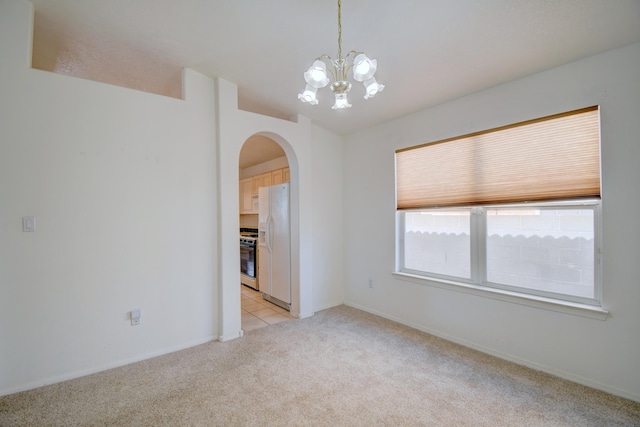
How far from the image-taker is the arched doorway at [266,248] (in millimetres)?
4129

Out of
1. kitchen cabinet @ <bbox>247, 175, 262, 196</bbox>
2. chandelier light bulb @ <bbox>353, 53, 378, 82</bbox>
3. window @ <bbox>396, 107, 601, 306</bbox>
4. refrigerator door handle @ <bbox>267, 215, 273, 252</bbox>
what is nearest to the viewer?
chandelier light bulb @ <bbox>353, 53, 378, 82</bbox>

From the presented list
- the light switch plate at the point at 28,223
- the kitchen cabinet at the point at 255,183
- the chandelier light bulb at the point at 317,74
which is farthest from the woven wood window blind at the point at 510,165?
the light switch plate at the point at 28,223

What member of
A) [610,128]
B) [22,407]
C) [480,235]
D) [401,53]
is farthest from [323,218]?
[22,407]

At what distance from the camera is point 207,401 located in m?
2.15

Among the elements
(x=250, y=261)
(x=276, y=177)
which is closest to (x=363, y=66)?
(x=276, y=177)

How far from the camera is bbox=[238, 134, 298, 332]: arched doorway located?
4.13m

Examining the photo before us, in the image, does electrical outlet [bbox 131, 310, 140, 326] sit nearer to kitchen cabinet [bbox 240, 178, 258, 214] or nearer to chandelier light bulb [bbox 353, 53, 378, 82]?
chandelier light bulb [bbox 353, 53, 378, 82]

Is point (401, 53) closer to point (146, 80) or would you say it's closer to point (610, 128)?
point (610, 128)

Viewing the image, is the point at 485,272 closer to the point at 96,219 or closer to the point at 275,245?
the point at 275,245

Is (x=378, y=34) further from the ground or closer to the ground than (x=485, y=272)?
further from the ground

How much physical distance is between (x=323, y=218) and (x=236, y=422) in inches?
110

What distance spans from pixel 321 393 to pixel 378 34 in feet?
9.74

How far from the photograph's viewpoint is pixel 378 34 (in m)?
2.40

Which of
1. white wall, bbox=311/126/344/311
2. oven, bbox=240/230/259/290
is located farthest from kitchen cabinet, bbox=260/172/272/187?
white wall, bbox=311/126/344/311
